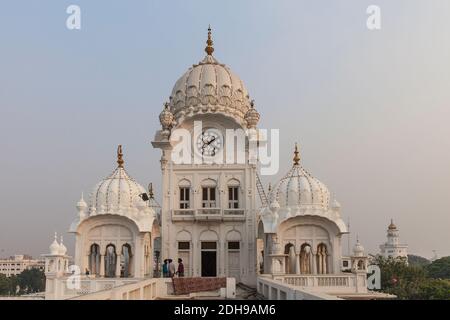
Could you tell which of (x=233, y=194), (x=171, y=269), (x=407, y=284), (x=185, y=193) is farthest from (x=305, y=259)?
(x=407, y=284)

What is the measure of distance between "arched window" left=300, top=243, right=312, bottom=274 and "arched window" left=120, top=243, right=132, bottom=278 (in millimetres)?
9311

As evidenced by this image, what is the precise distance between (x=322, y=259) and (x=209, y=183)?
767 centimetres

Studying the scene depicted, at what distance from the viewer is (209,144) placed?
33.4 meters

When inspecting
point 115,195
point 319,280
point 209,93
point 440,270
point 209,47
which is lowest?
point 440,270

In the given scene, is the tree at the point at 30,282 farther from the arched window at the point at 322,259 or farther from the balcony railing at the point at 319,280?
the balcony railing at the point at 319,280

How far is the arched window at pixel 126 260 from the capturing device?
101ft

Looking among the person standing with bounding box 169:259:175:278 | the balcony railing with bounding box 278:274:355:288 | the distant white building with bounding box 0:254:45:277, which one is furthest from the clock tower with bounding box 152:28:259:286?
the distant white building with bounding box 0:254:45:277

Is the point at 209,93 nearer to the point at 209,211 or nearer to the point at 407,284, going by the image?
the point at 209,211

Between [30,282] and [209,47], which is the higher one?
[209,47]

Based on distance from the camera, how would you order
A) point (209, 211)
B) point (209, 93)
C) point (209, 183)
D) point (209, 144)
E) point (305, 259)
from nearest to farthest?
point (305, 259)
point (209, 211)
point (209, 183)
point (209, 144)
point (209, 93)

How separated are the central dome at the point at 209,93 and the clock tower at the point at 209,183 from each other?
0.06m

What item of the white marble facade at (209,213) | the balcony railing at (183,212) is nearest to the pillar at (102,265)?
the white marble facade at (209,213)

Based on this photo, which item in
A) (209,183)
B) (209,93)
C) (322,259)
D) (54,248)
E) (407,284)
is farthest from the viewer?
(407,284)
